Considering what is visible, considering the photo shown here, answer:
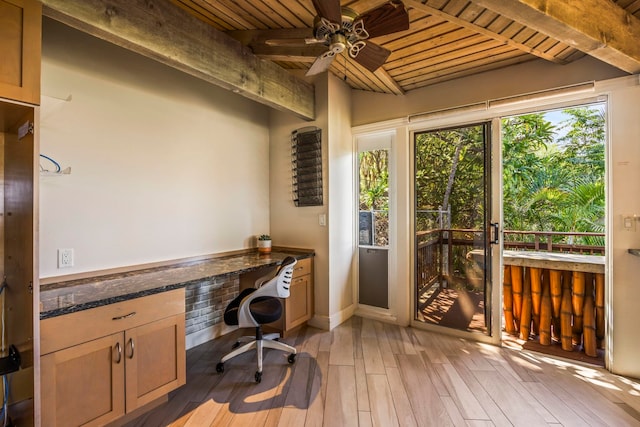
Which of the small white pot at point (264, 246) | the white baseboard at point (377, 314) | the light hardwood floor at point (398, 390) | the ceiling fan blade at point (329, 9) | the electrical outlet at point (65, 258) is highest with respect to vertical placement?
the ceiling fan blade at point (329, 9)

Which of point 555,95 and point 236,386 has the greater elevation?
point 555,95

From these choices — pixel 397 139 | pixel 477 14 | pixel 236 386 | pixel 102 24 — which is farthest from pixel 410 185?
pixel 102 24

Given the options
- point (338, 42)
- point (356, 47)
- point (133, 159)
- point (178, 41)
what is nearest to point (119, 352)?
point (133, 159)

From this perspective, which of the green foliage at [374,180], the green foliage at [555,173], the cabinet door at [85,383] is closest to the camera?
the cabinet door at [85,383]

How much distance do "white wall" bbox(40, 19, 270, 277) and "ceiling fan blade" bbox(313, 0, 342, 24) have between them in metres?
1.65

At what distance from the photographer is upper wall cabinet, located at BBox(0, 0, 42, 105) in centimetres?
123

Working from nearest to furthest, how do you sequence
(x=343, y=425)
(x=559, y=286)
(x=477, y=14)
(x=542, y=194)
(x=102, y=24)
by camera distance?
(x=102, y=24) < (x=343, y=425) < (x=477, y=14) < (x=559, y=286) < (x=542, y=194)

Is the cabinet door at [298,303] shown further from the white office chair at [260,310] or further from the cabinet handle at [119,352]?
the cabinet handle at [119,352]

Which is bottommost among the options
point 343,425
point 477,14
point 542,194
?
point 343,425

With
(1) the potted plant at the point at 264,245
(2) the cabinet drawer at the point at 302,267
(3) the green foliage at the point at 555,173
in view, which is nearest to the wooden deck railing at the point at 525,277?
(3) the green foliage at the point at 555,173

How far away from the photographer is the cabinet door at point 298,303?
288cm

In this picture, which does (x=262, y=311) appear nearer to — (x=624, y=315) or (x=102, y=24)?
(x=102, y=24)

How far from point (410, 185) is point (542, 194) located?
7.98 feet

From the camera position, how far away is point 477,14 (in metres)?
1.83
